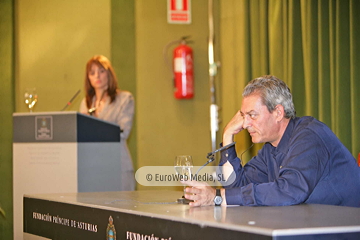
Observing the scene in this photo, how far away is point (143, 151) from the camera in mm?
5832

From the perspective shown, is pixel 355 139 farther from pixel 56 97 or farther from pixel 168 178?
pixel 56 97

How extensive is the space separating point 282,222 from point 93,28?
16.0 ft

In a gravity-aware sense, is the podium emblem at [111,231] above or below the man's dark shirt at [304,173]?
below

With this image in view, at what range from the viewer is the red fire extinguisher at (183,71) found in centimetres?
561

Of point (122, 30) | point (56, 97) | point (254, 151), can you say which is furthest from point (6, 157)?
point (254, 151)

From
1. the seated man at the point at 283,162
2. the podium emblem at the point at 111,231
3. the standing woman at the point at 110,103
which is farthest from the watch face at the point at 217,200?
the standing woman at the point at 110,103

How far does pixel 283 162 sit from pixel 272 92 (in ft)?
1.16

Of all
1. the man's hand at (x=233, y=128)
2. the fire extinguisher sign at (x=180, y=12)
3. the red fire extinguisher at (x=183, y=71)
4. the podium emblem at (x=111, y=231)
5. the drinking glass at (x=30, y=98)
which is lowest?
the podium emblem at (x=111, y=231)

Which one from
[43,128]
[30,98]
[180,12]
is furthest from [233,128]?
[180,12]

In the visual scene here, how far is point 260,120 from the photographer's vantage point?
2219mm

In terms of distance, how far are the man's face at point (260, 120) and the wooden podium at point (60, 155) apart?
1.69 m

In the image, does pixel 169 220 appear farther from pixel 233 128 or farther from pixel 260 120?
pixel 233 128

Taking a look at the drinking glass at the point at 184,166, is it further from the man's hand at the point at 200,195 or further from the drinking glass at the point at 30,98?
the drinking glass at the point at 30,98

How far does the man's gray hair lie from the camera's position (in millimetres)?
2191
